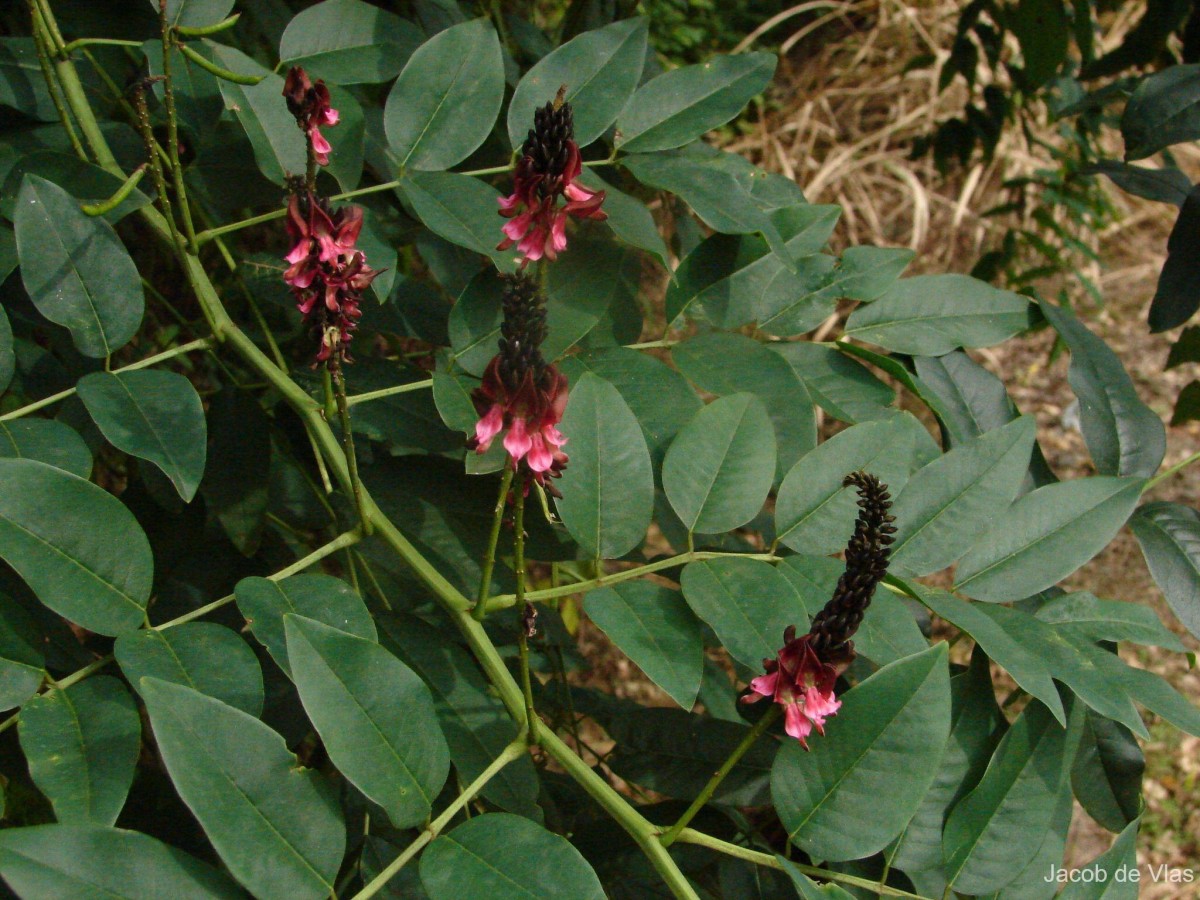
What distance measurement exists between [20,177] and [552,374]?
1.66 feet

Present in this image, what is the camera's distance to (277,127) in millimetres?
812

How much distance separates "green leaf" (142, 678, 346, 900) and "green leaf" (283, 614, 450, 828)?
0.09 ft

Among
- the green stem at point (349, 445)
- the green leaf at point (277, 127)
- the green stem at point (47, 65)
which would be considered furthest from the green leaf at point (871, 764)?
the green stem at point (47, 65)

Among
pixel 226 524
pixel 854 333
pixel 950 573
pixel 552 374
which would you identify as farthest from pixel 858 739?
pixel 950 573

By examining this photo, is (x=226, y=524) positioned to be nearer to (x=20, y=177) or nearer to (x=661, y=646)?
(x=20, y=177)

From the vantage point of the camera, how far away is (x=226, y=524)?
2.87 feet

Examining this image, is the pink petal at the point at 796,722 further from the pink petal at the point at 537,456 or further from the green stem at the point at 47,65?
the green stem at the point at 47,65

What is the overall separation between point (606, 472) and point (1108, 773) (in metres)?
0.46

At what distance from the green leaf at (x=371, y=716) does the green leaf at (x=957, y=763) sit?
0.33 metres

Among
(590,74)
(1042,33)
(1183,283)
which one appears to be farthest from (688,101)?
(1042,33)

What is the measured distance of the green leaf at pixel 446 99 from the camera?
2.76ft

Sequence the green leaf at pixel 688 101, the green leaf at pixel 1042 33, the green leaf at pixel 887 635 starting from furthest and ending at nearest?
the green leaf at pixel 1042 33 < the green leaf at pixel 688 101 < the green leaf at pixel 887 635

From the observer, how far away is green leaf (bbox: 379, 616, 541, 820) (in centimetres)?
74

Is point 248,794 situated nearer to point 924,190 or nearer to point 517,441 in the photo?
point 517,441
